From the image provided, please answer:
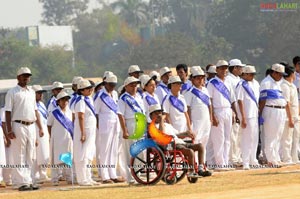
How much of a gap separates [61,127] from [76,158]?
4.39ft

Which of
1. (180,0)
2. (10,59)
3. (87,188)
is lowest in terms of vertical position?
(87,188)

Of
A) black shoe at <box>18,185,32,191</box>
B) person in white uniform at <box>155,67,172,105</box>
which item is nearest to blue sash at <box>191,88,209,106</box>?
person in white uniform at <box>155,67,172,105</box>

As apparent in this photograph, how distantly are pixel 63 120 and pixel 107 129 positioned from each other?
3.42 ft

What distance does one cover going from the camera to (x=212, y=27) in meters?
90.9

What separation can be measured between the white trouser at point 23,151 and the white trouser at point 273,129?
5.46 m

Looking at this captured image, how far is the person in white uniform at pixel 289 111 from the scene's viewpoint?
23656 millimetres

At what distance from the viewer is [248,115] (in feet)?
77.1

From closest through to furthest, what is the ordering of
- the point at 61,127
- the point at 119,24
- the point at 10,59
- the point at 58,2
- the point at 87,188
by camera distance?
the point at 87,188, the point at 61,127, the point at 10,59, the point at 119,24, the point at 58,2

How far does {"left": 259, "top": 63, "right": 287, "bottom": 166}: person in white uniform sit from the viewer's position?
76.5ft

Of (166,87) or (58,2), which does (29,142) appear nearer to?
(166,87)

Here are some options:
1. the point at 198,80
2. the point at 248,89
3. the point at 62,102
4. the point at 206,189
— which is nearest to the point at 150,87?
the point at 198,80

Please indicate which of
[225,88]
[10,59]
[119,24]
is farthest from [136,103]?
[119,24]

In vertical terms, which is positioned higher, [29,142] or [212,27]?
[212,27]

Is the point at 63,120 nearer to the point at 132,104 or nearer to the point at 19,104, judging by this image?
the point at 132,104
